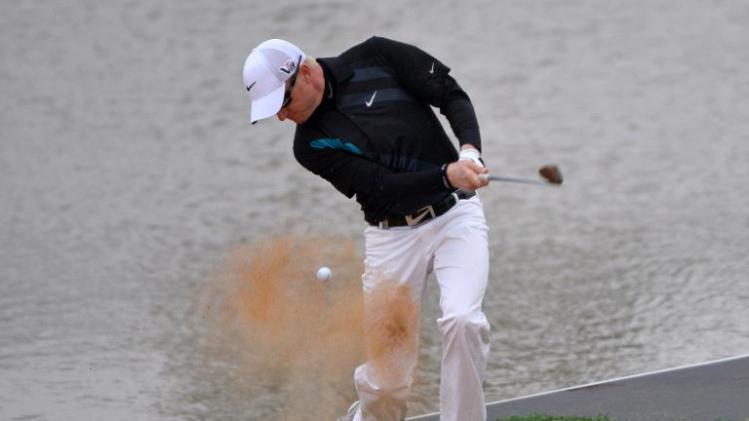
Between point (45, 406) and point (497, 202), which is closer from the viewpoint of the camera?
point (45, 406)

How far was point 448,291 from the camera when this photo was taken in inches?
248

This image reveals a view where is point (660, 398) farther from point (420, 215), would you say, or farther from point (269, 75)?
point (269, 75)

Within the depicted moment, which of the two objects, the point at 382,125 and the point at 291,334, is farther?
the point at 291,334

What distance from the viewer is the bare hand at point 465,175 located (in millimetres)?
6035

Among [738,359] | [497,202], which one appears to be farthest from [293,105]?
[497,202]

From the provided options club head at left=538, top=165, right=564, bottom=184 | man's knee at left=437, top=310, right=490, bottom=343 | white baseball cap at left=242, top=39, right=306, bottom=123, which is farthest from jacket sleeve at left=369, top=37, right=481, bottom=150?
man's knee at left=437, top=310, right=490, bottom=343

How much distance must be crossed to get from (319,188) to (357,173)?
16.8 feet

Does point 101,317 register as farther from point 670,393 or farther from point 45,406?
point 670,393

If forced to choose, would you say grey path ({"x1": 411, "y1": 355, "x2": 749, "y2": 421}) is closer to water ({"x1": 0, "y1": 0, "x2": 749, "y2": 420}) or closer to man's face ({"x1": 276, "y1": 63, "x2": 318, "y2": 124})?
water ({"x1": 0, "y1": 0, "x2": 749, "y2": 420})

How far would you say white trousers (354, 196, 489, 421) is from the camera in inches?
241

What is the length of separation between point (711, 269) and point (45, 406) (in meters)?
4.48

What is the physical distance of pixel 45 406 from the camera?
25.6 ft

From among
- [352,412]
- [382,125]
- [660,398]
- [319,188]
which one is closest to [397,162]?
[382,125]

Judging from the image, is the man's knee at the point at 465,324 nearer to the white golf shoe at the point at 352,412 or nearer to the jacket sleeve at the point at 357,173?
the jacket sleeve at the point at 357,173
